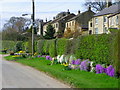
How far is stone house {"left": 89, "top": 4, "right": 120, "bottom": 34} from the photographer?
5223cm

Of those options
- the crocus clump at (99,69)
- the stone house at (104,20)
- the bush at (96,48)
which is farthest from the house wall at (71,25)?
the crocus clump at (99,69)

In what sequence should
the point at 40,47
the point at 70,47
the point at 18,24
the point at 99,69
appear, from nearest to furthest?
the point at 99,69 < the point at 70,47 < the point at 40,47 < the point at 18,24

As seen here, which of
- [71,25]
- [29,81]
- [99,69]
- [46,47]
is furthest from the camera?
[71,25]

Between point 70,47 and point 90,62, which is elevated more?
point 70,47

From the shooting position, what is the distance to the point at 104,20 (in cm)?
5781

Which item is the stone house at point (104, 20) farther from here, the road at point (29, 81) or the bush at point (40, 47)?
the road at point (29, 81)

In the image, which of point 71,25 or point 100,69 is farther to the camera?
point 71,25

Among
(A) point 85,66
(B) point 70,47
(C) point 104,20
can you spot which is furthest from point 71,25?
(A) point 85,66

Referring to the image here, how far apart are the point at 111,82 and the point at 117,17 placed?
1490 inches

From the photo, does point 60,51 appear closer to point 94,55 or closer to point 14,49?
point 94,55

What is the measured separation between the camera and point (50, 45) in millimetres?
31641

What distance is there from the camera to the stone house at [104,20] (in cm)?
5223

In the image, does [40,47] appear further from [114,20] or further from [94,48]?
[94,48]

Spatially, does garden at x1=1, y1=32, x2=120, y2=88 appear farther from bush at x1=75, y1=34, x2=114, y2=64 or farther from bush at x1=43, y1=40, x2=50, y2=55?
bush at x1=43, y1=40, x2=50, y2=55
